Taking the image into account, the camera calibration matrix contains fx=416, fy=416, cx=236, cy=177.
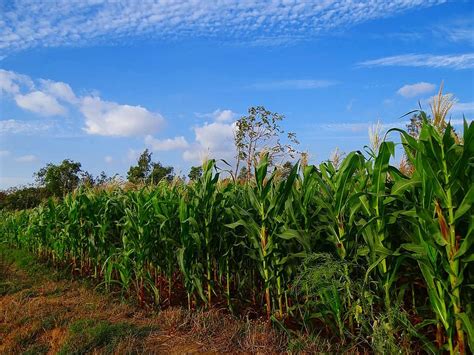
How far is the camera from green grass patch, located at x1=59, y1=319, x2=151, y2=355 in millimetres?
3895

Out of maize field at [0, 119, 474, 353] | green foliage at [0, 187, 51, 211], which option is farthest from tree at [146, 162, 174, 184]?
green foliage at [0, 187, 51, 211]

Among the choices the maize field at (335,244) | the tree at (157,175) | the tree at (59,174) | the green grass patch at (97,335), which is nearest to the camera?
the maize field at (335,244)

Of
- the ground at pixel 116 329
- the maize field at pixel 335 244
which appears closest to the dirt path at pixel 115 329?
the ground at pixel 116 329

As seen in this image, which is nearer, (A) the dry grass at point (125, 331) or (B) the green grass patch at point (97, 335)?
(A) the dry grass at point (125, 331)

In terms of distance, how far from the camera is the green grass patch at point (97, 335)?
12.8 ft

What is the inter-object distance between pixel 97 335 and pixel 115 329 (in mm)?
230

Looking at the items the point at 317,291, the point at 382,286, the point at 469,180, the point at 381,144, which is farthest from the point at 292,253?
the point at 469,180

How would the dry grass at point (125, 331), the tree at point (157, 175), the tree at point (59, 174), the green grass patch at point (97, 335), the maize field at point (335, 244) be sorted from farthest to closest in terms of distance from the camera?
the tree at point (59, 174) → the tree at point (157, 175) → the green grass patch at point (97, 335) → the dry grass at point (125, 331) → the maize field at point (335, 244)

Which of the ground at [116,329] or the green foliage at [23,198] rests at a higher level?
the green foliage at [23,198]

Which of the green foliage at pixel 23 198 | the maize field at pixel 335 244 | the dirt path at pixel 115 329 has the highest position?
the green foliage at pixel 23 198

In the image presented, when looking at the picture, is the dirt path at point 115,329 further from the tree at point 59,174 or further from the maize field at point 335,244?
the tree at point 59,174

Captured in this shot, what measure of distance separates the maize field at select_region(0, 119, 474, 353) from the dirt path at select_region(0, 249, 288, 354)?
318mm

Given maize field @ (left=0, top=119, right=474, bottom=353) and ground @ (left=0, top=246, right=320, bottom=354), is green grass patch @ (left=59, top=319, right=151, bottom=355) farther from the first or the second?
maize field @ (left=0, top=119, right=474, bottom=353)

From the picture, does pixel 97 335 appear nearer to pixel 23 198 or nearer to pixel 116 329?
pixel 116 329
